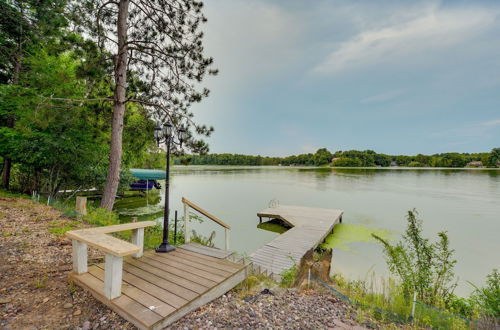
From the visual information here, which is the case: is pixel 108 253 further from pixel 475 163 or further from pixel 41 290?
pixel 475 163

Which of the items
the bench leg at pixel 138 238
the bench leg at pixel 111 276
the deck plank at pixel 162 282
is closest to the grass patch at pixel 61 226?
the bench leg at pixel 138 238

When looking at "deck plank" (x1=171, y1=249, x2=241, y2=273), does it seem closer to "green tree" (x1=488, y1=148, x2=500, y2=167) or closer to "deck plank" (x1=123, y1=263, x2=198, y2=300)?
"deck plank" (x1=123, y1=263, x2=198, y2=300)

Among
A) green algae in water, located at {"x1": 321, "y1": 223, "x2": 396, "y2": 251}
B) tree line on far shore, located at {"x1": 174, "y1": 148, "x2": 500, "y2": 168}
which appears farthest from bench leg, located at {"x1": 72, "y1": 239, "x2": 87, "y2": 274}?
tree line on far shore, located at {"x1": 174, "y1": 148, "x2": 500, "y2": 168}

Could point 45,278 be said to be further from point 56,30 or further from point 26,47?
point 26,47

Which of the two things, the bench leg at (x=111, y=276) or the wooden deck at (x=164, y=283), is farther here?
the bench leg at (x=111, y=276)

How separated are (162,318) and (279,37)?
24.8m

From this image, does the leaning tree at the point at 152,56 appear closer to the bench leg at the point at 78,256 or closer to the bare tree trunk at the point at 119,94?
the bare tree trunk at the point at 119,94

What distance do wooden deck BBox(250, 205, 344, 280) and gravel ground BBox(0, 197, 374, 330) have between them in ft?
8.54

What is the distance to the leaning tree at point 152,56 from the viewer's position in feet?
20.0

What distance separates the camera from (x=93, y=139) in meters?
8.30

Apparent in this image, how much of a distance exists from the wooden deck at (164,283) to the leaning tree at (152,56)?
3784 millimetres

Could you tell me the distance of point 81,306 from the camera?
2189 mm

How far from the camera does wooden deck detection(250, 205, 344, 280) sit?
6.69 m

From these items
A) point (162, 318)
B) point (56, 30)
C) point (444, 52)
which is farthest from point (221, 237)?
point (444, 52)
